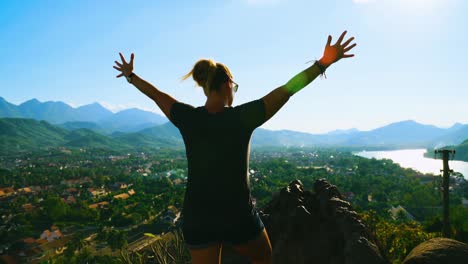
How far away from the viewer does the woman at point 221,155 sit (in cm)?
198

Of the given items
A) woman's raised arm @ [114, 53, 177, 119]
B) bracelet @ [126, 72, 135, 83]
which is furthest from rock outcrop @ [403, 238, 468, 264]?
bracelet @ [126, 72, 135, 83]

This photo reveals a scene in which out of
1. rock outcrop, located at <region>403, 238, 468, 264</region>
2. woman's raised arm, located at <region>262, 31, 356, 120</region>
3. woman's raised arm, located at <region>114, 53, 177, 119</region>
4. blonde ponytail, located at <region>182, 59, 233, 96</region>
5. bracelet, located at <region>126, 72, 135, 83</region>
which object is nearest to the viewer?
woman's raised arm, located at <region>262, 31, 356, 120</region>

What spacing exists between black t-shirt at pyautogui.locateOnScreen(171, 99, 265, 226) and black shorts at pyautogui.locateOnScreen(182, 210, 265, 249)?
0.03m

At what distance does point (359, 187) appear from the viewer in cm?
6134

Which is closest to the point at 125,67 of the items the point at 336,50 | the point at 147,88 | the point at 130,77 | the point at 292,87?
the point at 130,77

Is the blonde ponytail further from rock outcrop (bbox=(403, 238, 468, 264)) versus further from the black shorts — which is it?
rock outcrop (bbox=(403, 238, 468, 264))

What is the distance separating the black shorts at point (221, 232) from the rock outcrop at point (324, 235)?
4425mm

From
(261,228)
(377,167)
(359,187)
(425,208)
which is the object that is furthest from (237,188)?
(377,167)

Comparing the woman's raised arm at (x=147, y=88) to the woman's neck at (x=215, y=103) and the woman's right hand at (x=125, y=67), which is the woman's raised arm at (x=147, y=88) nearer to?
the woman's right hand at (x=125, y=67)

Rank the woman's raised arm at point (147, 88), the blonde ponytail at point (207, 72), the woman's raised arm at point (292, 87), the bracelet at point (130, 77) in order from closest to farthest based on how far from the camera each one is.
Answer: the woman's raised arm at point (292, 87) < the blonde ponytail at point (207, 72) < the woman's raised arm at point (147, 88) < the bracelet at point (130, 77)

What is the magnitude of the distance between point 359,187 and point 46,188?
208 ft

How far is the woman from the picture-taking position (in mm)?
1977

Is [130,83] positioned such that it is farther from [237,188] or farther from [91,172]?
[91,172]

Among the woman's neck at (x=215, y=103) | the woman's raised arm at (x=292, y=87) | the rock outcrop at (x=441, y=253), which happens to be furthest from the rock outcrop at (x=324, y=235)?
the woman's neck at (x=215, y=103)
